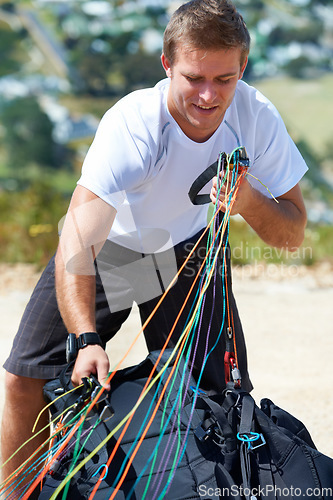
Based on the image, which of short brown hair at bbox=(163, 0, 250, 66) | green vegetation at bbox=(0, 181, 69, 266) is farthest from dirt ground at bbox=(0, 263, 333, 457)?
short brown hair at bbox=(163, 0, 250, 66)

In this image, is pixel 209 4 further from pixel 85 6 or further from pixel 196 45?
pixel 85 6

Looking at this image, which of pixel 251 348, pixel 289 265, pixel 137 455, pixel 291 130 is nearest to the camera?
pixel 137 455

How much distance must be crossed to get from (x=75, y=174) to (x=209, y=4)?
28.6 ft

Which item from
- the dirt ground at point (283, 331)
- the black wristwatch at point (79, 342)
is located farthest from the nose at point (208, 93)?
the dirt ground at point (283, 331)

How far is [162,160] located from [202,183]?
0.88 feet

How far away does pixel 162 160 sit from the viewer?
2.55 meters

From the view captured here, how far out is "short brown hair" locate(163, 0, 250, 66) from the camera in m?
2.35

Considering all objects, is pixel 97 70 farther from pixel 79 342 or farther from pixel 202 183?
pixel 79 342

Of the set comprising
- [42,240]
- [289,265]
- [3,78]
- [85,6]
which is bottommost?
[289,265]

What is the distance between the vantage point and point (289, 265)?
23.6 feet

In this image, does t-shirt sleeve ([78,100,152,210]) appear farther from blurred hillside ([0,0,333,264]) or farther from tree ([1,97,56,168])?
tree ([1,97,56,168])

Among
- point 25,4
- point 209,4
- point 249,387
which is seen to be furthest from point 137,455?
point 25,4

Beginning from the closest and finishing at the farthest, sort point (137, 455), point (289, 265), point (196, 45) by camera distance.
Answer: point (137, 455) < point (196, 45) < point (289, 265)

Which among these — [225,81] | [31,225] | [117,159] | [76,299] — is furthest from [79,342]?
[31,225]
